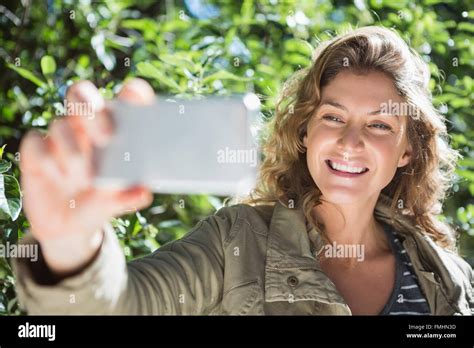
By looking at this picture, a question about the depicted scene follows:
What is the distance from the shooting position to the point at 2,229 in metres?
1.68

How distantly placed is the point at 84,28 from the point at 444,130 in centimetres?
104

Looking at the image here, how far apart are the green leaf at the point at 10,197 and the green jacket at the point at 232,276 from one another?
0.17 meters

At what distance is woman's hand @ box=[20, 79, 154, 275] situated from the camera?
3.12ft

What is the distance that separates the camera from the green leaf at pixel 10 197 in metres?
1.58

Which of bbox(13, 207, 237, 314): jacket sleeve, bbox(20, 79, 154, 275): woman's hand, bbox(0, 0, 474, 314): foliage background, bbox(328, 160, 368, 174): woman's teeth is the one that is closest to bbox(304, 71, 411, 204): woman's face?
bbox(328, 160, 368, 174): woman's teeth

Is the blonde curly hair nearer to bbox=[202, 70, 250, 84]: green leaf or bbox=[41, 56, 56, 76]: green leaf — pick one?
bbox=[202, 70, 250, 84]: green leaf

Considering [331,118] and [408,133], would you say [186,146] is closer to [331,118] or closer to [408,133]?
[331,118]

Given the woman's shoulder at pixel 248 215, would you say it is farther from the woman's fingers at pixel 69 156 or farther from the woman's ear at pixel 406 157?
the woman's fingers at pixel 69 156

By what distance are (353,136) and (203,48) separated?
643mm

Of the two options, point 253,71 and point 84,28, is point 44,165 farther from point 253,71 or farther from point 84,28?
point 84,28

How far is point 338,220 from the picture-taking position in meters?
1.63

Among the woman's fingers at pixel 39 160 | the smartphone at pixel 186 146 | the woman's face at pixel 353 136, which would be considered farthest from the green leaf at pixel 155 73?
the woman's fingers at pixel 39 160

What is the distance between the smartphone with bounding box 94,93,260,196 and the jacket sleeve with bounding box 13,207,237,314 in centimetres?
10

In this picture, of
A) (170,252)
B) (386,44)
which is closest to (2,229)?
(170,252)
